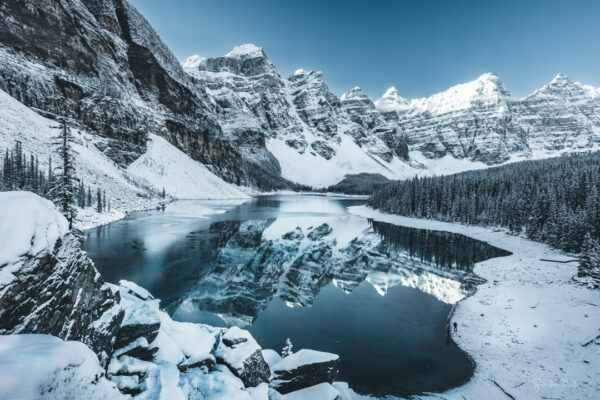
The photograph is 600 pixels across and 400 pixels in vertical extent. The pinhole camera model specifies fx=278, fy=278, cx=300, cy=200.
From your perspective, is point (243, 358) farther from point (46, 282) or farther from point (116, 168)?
point (116, 168)

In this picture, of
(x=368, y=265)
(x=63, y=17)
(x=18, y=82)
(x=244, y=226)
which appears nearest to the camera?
(x=368, y=265)

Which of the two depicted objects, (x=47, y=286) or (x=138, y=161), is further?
(x=138, y=161)

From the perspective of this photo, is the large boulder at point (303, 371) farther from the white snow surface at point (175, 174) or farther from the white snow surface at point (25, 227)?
the white snow surface at point (175, 174)

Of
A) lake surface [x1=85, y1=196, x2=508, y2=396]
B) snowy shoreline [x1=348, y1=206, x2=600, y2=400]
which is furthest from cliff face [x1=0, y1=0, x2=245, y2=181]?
snowy shoreline [x1=348, y1=206, x2=600, y2=400]

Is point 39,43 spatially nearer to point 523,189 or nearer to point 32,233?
point 32,233

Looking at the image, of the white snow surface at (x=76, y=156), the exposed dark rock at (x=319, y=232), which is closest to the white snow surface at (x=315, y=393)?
the exposed dark rock at (x=319, y=232)

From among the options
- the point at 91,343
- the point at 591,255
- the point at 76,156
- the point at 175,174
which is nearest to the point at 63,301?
the point at 91,343

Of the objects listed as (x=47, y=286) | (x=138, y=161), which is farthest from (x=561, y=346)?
(x=138, y=161)
